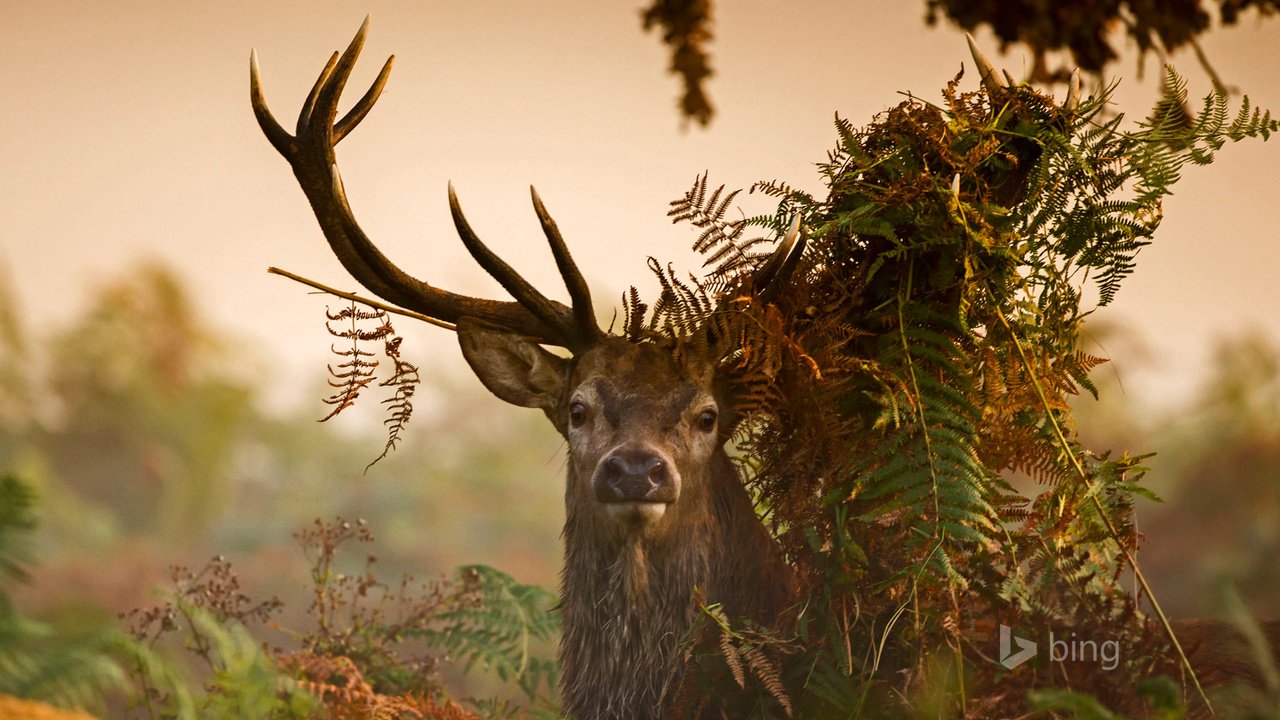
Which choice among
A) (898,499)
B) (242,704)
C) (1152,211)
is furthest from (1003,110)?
(242,704)

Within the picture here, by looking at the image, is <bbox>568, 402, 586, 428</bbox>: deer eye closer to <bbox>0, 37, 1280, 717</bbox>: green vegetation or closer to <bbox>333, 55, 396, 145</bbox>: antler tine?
<bbox>0, 37, 1280, 717</bbox>: green vegetation

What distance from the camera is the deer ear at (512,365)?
146 inches

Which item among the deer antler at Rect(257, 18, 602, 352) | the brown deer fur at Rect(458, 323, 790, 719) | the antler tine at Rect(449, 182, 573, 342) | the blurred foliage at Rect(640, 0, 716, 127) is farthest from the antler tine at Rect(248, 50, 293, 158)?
the blurred foliage at Rect(640, 0, 716, 127)

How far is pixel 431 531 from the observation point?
14.6 metres

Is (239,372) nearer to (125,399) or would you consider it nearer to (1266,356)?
(125,399)

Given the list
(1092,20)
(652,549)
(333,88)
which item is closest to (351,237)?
(333,88)

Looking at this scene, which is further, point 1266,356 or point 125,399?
point 125,399

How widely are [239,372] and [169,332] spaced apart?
3.39 feet

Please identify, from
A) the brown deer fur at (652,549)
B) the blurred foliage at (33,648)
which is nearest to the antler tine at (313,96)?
the brown deer fur at (652,549)

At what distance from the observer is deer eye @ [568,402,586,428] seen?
3512mm

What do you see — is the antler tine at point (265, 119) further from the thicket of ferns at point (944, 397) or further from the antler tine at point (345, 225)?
the thicket of ferns at point (944, 397)

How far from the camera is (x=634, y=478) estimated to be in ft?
10.4

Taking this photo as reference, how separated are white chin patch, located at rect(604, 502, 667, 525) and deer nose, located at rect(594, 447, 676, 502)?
15 millimetres

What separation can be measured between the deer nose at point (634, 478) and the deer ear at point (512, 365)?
621 millimetres
